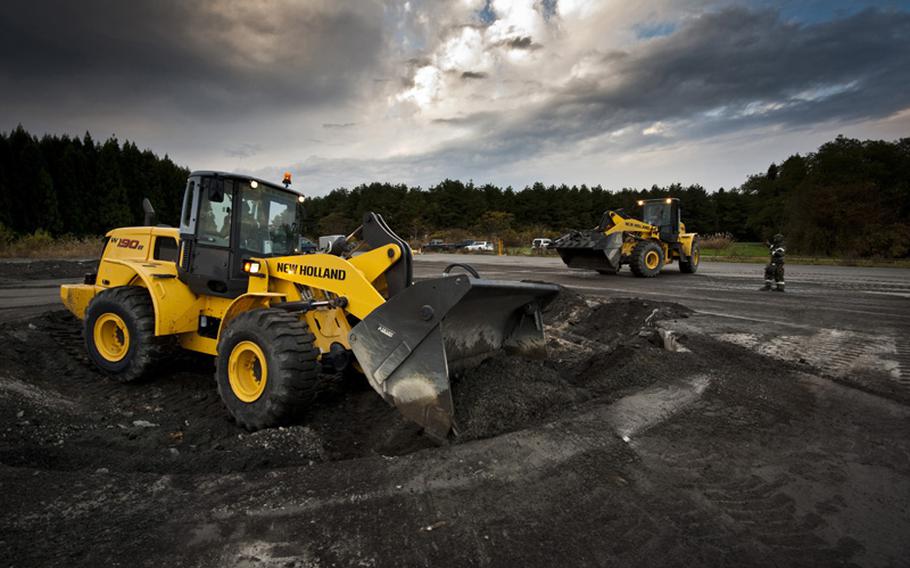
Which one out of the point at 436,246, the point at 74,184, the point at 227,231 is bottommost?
the point at 436,246

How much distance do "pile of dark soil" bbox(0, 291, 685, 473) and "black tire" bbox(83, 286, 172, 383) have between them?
24 cm

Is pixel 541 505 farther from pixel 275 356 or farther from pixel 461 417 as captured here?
pixel 275 356

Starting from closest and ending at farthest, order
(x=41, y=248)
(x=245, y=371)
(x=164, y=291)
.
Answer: (x=245, y=371)
(x=164, y=291)
(x=41, y=248)

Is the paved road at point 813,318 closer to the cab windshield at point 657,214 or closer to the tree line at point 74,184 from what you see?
the cab windshield at point 657,214

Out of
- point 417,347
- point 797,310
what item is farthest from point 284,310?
point 797,310

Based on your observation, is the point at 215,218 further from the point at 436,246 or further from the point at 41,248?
the point at 436,246

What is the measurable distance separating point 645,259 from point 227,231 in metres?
13.8

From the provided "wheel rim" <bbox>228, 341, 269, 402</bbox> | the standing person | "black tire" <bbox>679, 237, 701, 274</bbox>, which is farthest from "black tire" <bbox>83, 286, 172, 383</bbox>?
"black tire" <bbox>679, 237, 701, 274</bbox>

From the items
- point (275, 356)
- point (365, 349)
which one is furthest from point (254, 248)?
point (365, 349)

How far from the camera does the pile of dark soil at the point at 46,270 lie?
52.3 feet

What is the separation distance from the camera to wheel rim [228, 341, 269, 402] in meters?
3.94

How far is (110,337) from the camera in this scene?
536 cm

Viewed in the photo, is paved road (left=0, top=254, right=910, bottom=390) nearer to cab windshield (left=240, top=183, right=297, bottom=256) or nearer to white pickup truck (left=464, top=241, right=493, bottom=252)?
cab windshield (left=240, top=183, right=297, bottom=256)

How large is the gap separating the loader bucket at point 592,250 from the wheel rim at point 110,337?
43.7 ft
